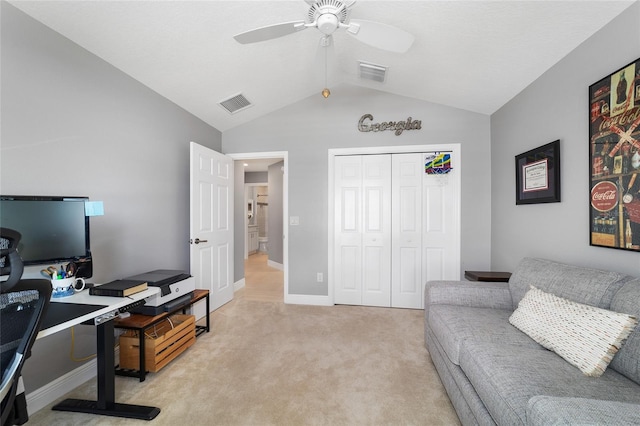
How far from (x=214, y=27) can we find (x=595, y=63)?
2.70 metres

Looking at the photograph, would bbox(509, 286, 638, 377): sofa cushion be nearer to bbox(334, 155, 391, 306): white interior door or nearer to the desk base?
bbox(334, 155, 391, 306): white interior door

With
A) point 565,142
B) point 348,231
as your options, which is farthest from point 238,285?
point 565,142

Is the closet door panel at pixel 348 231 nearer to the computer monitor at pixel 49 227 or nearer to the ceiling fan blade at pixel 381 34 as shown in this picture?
the ceiling fan blade at pixel 381 34

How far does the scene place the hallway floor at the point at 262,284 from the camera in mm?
3877

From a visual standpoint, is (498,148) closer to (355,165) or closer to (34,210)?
(355,165)

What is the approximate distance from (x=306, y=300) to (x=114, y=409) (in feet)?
7.36

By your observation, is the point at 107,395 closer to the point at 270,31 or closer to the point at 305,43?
the point at 270,31

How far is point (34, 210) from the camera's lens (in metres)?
1.48

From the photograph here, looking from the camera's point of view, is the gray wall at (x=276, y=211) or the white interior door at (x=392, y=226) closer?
the white interior door at (x=392, y=226)

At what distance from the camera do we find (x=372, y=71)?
2.98 metres

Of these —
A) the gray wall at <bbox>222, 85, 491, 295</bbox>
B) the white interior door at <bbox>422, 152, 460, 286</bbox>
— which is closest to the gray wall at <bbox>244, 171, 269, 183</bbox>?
the gray wall at <bbox>222, 85, 491, 295</bbox>

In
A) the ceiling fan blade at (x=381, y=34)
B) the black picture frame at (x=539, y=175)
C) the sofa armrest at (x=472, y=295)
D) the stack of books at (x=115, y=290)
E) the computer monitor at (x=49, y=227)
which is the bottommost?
the sofa armrest at (x=472, y=295)

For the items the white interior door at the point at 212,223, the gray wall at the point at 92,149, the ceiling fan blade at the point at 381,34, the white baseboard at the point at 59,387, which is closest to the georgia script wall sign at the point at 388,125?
the ceiling fan blade at the point at 381,34

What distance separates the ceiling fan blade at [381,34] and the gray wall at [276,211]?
4.21 m
